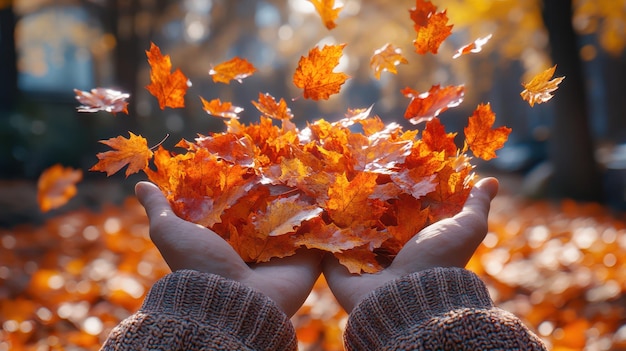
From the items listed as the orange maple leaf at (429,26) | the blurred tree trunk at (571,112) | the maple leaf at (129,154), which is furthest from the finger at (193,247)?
the blurred tree trunk at (571,112)

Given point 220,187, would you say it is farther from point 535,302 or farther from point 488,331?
point 535,302

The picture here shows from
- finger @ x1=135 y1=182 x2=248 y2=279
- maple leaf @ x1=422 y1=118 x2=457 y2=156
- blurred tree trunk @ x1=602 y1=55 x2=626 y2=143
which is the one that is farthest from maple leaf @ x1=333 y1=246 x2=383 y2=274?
blurred tree trunk @ x1=602 y1=55 x2=626 y2=143

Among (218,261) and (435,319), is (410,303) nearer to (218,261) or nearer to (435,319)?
(435,319)

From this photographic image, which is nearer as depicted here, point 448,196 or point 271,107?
point 448,196

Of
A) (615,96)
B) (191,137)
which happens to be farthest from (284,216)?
(615,96)

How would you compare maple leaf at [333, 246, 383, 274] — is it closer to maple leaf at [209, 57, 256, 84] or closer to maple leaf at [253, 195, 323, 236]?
maple leaf at [253, 195, 323, 236]

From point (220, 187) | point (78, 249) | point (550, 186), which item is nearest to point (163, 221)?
point (220, 187)
